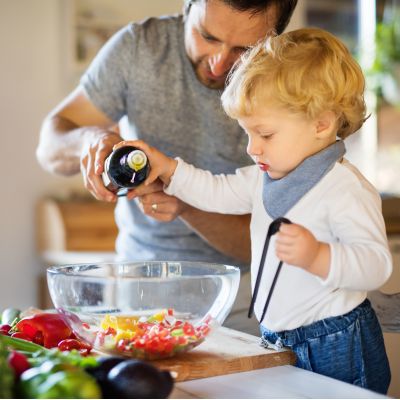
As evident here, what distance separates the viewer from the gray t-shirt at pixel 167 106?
1945 mm

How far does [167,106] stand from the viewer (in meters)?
1.97

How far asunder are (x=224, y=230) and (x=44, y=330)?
24.5 inches

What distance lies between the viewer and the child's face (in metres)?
1.30

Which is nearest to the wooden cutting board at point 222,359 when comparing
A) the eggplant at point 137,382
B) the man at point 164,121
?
the eggplant at point 137,382

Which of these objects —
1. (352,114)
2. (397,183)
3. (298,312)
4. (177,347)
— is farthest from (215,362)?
(397,183)

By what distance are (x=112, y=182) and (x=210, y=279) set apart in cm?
36

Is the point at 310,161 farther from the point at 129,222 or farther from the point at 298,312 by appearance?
the point at 129,222

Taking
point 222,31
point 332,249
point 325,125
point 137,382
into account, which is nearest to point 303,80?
point 325,125

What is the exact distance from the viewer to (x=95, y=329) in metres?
1.28

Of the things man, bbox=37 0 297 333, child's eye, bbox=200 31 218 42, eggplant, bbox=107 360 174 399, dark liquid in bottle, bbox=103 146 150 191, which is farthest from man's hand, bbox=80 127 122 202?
eggplant, bbox=107 360 174 399

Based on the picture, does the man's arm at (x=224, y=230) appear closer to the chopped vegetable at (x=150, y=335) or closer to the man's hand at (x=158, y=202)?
the man's hand at (x=158, y=202)

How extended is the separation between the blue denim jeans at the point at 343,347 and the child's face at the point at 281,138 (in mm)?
279

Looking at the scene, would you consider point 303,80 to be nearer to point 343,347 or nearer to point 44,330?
point 343,347

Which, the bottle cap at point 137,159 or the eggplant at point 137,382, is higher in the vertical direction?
the bottle cap at point 137,159
